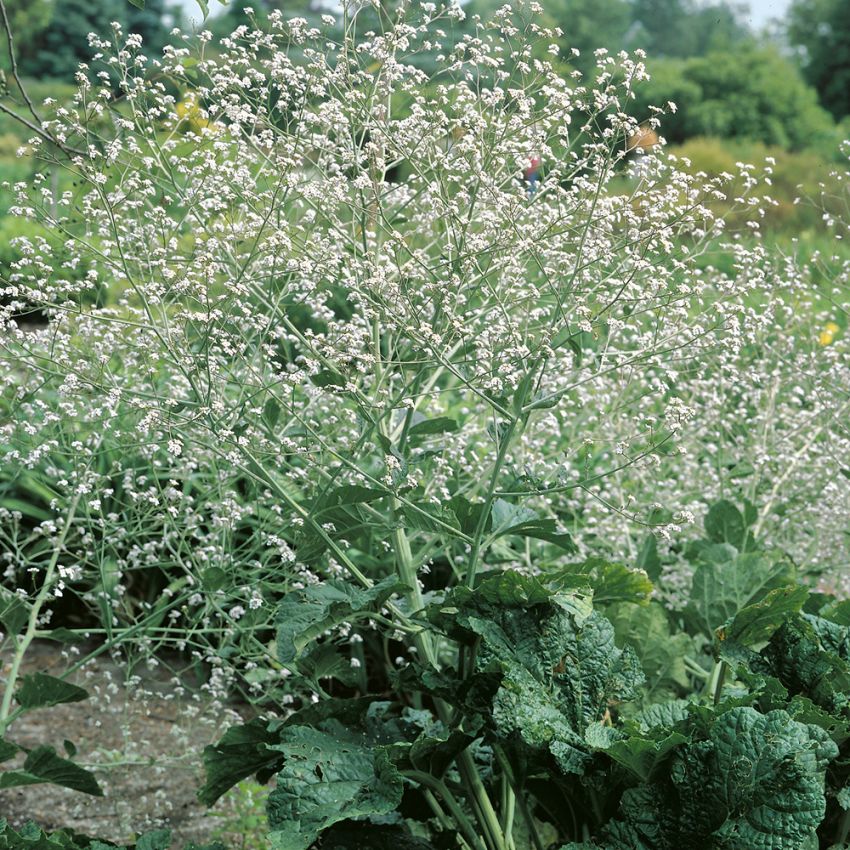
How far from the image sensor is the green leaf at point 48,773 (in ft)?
9.34

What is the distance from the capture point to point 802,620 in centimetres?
290

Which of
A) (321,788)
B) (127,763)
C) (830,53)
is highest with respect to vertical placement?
(830,53)

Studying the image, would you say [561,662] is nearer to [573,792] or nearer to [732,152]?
[573,792]

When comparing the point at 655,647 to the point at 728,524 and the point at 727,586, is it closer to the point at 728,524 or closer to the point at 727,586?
the point at 727,586

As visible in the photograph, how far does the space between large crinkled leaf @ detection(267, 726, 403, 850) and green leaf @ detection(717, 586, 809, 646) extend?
104 cm

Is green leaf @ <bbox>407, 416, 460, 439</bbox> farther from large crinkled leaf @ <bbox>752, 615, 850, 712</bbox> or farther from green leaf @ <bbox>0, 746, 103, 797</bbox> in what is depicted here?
green leaf @ <bbox>0, 746, 103, 797</bbox>

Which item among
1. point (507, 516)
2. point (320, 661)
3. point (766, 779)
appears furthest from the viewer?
point (320, 661)

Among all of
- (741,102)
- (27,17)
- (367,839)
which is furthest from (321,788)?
(27,17)

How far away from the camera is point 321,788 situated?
92.4 inches

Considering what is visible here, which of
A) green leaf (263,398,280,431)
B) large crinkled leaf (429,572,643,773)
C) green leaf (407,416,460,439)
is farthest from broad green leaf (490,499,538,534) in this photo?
green leaf (263,398,280,431)

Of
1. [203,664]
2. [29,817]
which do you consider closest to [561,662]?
[29,817]

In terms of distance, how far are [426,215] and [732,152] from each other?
23958 mm

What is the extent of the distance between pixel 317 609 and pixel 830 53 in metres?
48.3

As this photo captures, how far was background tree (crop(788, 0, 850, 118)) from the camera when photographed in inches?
1720
